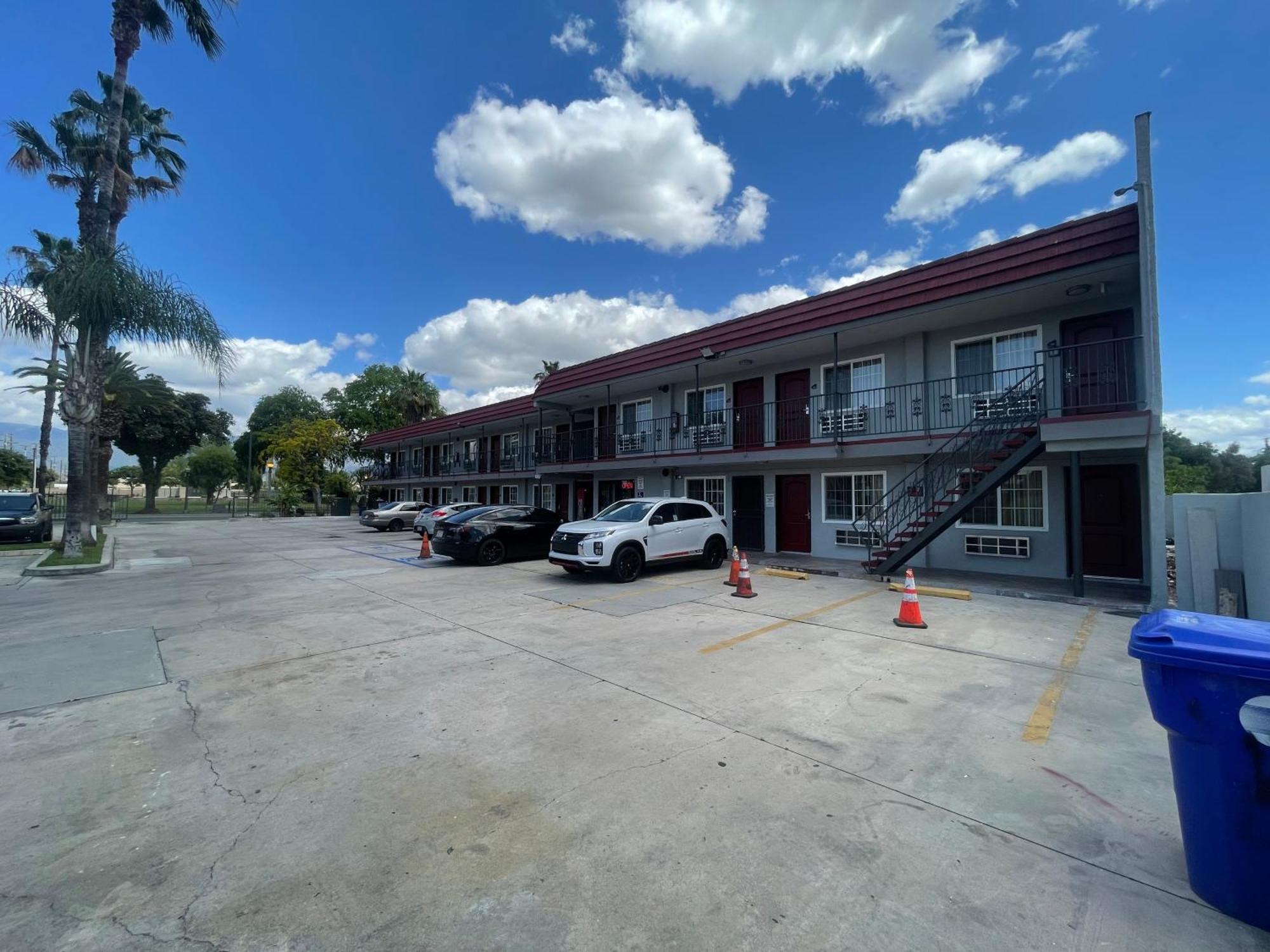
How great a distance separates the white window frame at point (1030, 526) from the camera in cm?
1194

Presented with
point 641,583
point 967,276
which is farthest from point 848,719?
point 967,276

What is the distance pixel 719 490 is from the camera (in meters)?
18.0

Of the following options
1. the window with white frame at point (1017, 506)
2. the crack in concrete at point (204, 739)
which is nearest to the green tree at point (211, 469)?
the crack in concrete at point (204, 739)

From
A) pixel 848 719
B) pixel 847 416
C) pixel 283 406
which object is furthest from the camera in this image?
pixel 283 406

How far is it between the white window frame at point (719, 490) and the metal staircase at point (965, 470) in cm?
508

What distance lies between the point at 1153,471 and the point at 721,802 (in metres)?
9.52

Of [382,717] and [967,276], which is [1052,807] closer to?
[382,717]

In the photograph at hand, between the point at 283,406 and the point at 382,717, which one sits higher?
the point at 283,406

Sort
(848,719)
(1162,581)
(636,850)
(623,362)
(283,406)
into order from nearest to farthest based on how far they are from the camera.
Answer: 1. (636,850)
2. (848,719)
3. (1162,581)
4. (623,362)
5. (283,406)

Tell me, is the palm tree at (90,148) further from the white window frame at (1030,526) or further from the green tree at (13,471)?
the green tree at (13,471)

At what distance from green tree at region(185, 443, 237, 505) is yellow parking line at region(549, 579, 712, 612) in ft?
228

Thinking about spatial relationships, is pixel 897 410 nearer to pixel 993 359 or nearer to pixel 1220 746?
pixel 993 359

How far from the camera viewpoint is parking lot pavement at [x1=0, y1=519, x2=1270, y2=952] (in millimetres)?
2496

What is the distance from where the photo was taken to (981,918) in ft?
8.21
